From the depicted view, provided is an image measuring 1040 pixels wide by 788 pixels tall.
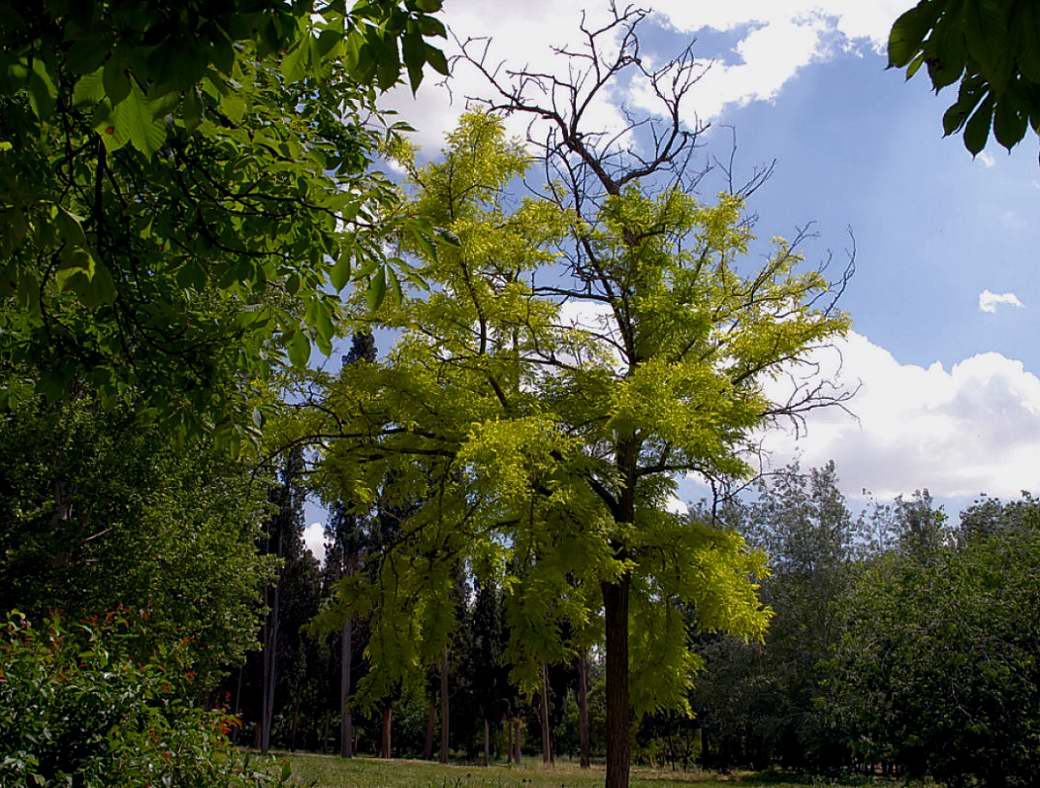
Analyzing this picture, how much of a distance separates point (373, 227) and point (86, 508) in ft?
53.4

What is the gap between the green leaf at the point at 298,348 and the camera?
Answer: 3.38 metres

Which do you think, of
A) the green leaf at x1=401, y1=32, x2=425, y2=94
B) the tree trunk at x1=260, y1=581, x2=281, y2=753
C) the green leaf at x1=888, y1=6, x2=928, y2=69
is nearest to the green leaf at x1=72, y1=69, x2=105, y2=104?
the green leaf at x1=401, y1=32, x2=425, y2=94

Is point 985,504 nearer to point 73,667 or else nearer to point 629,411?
point 629,411

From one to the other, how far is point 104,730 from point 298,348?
9.19 ft

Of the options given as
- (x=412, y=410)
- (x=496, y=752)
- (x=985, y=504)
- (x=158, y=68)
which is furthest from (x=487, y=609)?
(x=158, y=68)

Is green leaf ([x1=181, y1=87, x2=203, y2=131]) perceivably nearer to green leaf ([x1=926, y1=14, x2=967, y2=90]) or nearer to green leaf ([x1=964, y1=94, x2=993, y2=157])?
green leaf ([x1=926, y1=14, x2=967, y2=90])

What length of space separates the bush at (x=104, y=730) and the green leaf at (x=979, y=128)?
425 centimetres

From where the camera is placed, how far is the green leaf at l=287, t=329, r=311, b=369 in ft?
11.1

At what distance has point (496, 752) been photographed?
5300 cm

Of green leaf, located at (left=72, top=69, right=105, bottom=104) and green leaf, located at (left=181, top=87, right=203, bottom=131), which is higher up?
green leaf, located at (left=72, top=69, right=105, bottom=104)

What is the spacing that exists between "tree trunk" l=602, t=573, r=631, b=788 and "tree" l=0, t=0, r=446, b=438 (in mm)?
7525

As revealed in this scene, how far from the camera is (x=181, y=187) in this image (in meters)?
3.71

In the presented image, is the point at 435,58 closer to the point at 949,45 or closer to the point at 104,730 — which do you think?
the point at 949,45

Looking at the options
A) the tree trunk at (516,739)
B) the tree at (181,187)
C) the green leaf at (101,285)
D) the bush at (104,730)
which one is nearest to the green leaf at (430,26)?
the tree at (181,187)
